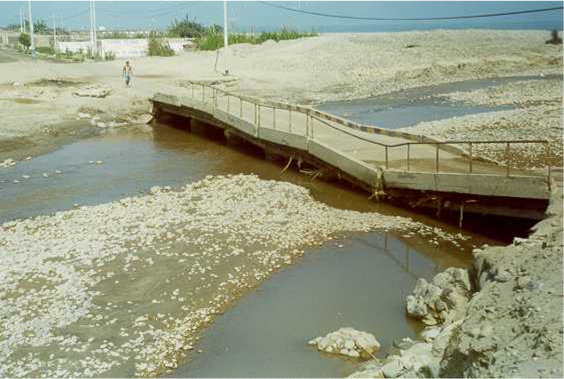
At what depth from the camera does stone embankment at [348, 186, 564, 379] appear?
612cm

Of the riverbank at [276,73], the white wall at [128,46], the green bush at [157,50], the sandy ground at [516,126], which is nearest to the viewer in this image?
the sandy ground at [516,126]

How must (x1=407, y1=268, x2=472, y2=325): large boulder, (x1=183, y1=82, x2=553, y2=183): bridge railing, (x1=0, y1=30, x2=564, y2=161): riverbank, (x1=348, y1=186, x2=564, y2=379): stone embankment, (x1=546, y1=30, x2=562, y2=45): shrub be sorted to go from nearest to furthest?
(x1=348, y1=186, x2=564, y2=379): stone embankment → (x1=407, y1=268, x2=472, y2=325): large boulder → (x1=183, y1=82, x2=553, y2=183): bridge railing → (x1=0, y1=30, x2=564, y2=161): riverbank → (x1=546, y1=30, x2=562, y2=45): shrub

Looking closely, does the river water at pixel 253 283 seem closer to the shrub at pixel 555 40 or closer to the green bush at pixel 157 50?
the green bush at pixel 157 50

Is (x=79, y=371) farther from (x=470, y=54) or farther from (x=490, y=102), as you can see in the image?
(x=470, y=54)

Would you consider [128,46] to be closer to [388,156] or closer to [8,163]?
[8,163]

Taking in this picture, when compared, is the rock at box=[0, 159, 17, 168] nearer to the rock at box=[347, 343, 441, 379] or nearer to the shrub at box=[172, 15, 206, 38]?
the rock at box=[347, 343, 441, 379]

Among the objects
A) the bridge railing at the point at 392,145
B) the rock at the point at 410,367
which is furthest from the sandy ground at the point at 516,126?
the rock at the point at 410,367

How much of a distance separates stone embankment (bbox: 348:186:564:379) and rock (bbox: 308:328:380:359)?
0.35 m

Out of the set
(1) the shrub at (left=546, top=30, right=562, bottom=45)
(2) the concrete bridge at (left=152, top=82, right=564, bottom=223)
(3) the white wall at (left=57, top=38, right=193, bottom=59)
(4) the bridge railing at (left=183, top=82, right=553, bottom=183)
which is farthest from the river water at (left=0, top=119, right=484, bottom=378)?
(1) the shrub at (left=546, top=30, right=562, bottom=45)

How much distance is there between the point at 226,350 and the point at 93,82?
37.3 metres

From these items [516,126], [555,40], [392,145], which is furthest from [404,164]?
[555,40]

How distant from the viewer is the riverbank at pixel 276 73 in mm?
33844

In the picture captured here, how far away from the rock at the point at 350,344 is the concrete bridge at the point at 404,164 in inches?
245

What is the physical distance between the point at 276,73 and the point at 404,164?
1462 inches
